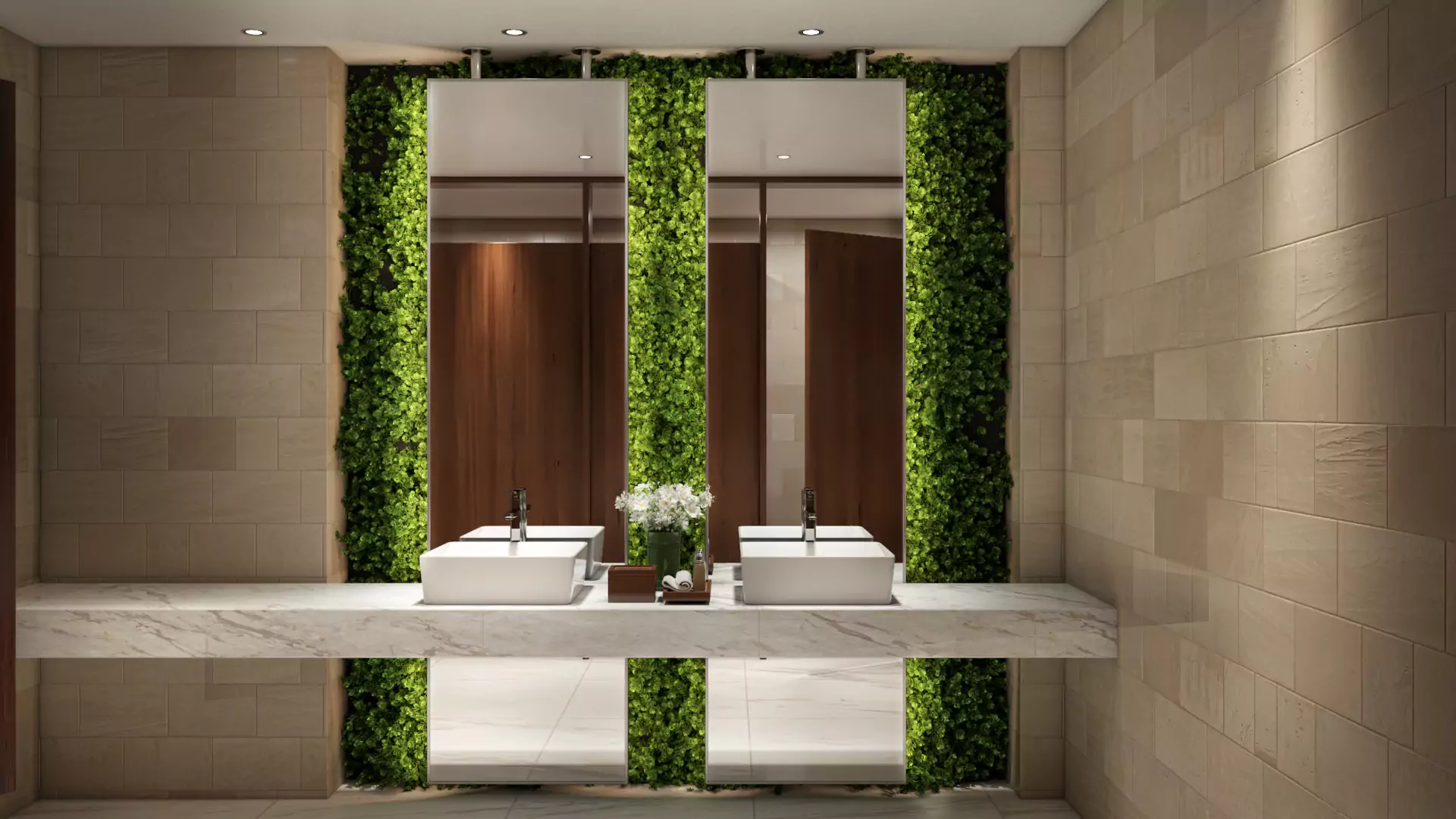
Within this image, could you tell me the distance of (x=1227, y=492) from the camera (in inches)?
110

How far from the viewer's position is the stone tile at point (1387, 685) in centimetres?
204

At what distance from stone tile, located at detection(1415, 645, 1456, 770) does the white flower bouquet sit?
250cm

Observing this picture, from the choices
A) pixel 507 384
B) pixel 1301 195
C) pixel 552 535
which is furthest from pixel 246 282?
pixel 1301 195

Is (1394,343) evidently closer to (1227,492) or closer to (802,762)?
(1227,492)

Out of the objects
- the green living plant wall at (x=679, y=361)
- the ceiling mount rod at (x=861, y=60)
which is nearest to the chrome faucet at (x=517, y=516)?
the green living plant wall at (x=679, y=361)

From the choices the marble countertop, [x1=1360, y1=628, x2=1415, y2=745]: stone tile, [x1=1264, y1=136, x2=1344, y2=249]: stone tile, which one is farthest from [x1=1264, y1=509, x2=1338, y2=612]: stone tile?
the marble countertop

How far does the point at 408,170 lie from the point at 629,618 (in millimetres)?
2130

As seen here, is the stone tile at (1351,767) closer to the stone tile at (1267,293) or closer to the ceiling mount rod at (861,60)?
the stone tile at (1267,293)

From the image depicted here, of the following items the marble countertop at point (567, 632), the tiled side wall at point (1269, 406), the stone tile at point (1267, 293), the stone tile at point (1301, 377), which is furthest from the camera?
the marble countertop at point (567, 632)

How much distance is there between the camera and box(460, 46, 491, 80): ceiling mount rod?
4156mm

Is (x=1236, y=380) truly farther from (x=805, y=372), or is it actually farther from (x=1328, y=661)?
(x=805, y=372)

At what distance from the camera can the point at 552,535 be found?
4188 millimetres

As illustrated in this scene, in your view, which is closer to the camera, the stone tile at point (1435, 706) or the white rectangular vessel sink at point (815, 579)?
the stone tile at point (1435, 706)

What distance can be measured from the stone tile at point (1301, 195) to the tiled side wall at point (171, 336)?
3.42 m
